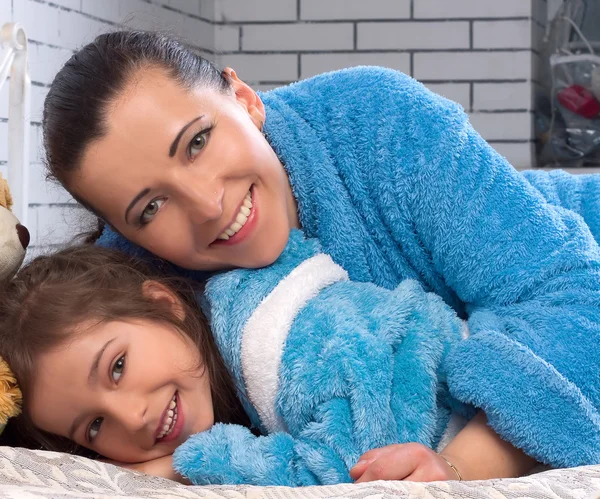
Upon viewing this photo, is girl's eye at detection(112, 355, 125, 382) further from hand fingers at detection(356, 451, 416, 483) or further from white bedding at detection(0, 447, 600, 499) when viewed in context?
hand fingers at detection(356, 451, 416, 483)

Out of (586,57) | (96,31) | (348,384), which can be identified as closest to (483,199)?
(348,384)

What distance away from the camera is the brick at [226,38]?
2.89 meters

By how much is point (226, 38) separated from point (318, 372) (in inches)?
84.3

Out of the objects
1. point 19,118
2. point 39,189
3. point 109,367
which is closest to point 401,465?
point 109,367

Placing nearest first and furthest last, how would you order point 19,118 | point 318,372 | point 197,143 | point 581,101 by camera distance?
point 318,372, point 197,143, point 19,118, point 581,101

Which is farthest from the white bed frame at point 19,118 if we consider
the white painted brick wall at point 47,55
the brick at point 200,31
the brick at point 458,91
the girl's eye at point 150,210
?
the brick at point 458,91

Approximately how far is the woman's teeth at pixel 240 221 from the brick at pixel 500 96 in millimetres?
1863


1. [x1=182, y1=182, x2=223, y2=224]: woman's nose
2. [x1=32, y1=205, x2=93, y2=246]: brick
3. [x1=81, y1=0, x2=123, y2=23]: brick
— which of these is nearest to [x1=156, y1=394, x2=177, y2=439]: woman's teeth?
[x1=182, y1=182, x2=223, y2=224]: woman's nose

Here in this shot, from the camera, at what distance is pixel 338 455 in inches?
36.1

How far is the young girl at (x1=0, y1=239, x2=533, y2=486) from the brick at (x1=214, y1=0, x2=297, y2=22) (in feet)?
6.24

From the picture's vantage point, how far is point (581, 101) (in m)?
2.64

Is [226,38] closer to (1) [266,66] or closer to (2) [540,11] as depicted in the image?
(1) [266,66]

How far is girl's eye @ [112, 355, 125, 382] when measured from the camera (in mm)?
992

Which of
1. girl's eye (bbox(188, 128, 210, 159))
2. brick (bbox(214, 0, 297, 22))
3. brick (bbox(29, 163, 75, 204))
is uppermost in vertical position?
brick (bbox(214, 0, 297, 22))
